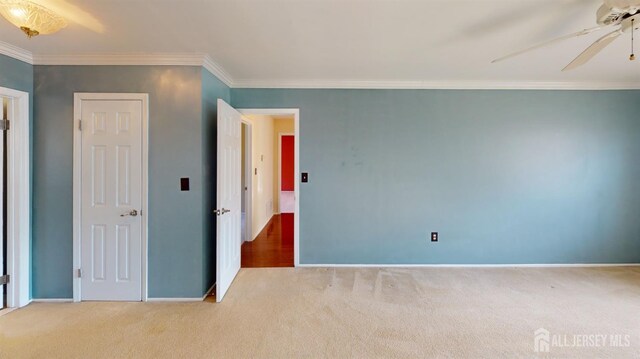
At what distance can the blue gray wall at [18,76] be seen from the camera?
257 cm

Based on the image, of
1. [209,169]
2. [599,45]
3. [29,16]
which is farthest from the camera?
[209,169]

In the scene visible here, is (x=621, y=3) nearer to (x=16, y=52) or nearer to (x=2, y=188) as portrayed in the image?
(x=16, y=52)

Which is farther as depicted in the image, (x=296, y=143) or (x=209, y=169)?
(x=296, y=143)

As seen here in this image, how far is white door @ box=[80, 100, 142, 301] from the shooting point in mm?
2797

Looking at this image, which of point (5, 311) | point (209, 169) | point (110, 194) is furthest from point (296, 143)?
point (5, 311)

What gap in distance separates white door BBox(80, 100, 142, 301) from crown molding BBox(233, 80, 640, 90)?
55.5 inches

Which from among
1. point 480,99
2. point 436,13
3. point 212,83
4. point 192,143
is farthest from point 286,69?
point 480,99

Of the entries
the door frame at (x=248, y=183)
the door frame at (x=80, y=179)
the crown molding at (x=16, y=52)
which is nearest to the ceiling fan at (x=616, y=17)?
the door frame at (x=80, y=179)

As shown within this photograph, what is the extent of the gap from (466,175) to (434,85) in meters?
1.20

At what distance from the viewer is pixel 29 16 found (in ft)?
5.81

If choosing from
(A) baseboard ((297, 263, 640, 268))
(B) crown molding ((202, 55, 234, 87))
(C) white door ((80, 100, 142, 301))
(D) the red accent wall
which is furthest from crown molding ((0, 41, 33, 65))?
(D) the red accent wall

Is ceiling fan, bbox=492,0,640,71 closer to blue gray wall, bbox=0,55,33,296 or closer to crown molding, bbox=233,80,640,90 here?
crown molding, bbox=233,80,640,90

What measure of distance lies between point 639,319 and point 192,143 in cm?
423

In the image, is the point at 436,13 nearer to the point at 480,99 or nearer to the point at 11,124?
the point at 480,99
